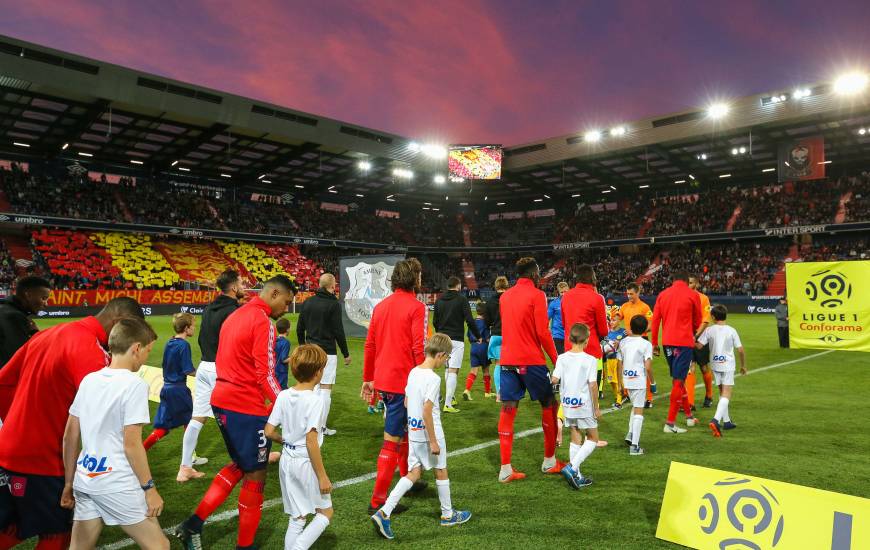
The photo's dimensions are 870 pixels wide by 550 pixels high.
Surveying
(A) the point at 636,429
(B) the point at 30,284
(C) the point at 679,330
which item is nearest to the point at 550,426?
(A) the point at 636,429

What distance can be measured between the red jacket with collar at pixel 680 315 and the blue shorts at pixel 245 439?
5573 millimetres

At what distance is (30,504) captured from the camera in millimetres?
2773

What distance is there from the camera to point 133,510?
2.69 meters

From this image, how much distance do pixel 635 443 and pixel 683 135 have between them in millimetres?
31626

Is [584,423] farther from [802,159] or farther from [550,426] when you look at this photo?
[802,159]

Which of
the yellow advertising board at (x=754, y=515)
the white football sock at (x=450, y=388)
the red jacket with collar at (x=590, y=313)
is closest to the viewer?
the yellow advertising board at (x=754, y=515)

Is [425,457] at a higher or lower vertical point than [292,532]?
higher

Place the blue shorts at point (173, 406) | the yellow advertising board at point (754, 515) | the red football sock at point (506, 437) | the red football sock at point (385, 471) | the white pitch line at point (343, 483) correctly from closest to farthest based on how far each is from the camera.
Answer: the yellow advertising board at point (754, 515) → the white pitch line at point (343, 483) → the red football sock at point (385, 471) → the red football sock at point (506, 437) → the blue shorts at point (173, 406)

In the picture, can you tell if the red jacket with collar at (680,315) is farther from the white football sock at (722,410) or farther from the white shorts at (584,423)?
the white shorts at (584,423)

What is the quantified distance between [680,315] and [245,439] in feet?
19.9

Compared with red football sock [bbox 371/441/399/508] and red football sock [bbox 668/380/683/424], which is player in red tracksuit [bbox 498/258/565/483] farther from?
red football sock [bbox 668/380/683/424]

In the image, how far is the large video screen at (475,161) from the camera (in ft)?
128

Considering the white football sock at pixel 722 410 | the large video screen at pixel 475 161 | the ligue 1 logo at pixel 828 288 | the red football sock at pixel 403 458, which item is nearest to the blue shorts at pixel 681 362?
the white football sock at pixel 722 410

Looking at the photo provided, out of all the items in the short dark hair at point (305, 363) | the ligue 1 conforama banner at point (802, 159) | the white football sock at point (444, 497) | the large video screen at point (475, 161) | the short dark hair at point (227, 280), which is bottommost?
the white football sock at point (444, 497)
